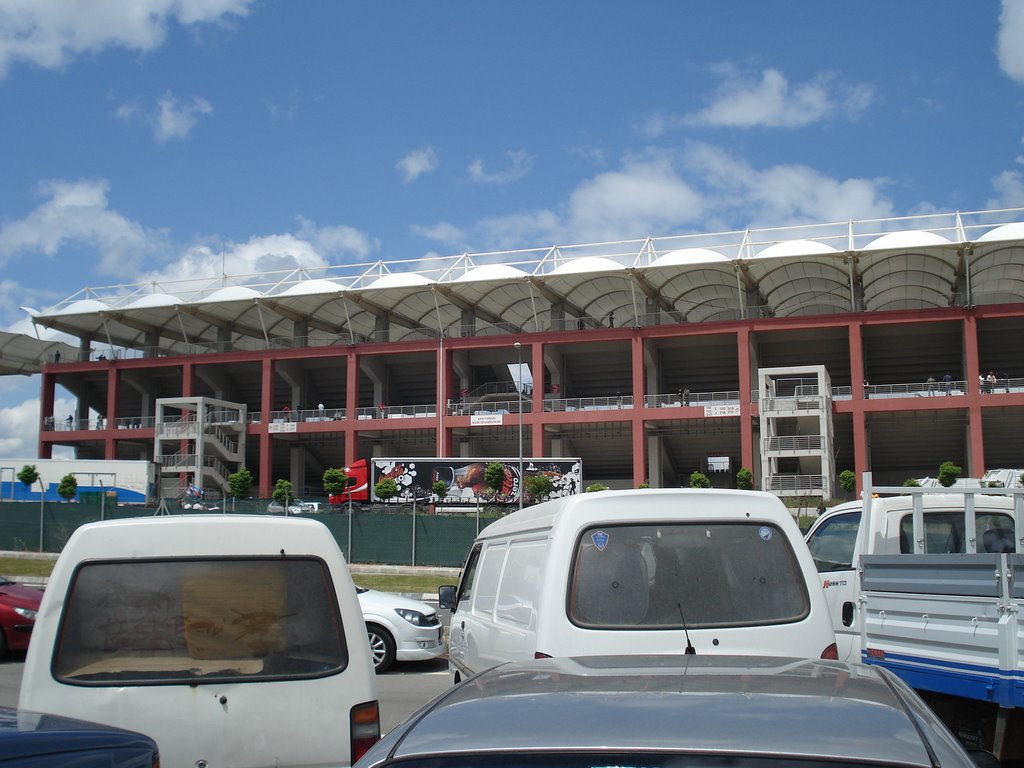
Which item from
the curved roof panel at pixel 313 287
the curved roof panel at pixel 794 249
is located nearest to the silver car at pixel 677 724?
the curved roof panel at pixel 794 249

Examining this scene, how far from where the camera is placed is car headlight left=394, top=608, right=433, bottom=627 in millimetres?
13943

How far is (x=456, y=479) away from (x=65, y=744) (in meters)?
43.5

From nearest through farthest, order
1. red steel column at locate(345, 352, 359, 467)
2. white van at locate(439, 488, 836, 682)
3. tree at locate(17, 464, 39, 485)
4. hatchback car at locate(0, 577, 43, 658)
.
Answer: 1. white van at locate(439, 488, 836, 682)
2. hatchback car at locate(0, 577, 43, 658)
3. tree at locate(17, 464, 39, 485)
4. red steel column at locate(345, 352, 359, 467)

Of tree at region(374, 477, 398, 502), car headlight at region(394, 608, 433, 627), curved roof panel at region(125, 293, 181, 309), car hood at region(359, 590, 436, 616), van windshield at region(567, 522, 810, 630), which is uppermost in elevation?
curved roof panel at region(125, 293, 181, 309)

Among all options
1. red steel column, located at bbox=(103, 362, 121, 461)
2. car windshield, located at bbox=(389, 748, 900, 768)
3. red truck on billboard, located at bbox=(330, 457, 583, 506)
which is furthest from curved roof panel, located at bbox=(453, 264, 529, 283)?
car windshield, located at bbox=(389, 748, 900, 768)

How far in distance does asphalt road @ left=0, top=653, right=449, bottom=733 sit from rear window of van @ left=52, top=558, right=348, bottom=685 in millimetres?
4856

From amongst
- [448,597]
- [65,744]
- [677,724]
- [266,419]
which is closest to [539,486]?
[266,419]

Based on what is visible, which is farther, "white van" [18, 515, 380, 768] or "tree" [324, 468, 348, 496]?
"tree" [324, 468, 348, 496]

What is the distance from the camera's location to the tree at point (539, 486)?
43812 mm

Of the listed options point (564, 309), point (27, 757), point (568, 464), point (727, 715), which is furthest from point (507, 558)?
point (564, 309)

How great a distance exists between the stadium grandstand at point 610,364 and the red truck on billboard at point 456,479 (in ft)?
10.4

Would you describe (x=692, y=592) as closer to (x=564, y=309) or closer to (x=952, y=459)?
(x=564, y=309)

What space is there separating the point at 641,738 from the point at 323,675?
128 inches

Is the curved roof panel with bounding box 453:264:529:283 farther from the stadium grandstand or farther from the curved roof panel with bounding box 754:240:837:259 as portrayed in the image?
the curved roof panel with bounding box 754:240:837:259
